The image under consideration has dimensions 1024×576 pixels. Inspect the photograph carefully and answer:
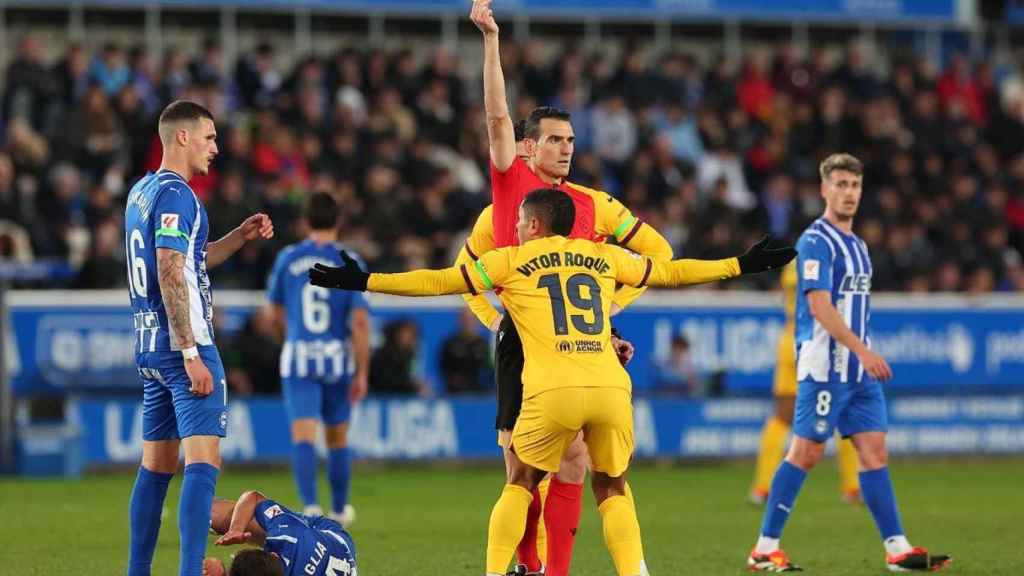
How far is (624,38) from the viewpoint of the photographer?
28250mm

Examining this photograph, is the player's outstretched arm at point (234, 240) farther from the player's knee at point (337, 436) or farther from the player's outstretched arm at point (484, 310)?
the player's knee at point (337, 436)

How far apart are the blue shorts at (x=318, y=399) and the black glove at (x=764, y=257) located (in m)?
5.11

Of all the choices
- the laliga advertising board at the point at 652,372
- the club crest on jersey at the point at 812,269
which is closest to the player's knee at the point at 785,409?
the laliga advertising board at the point at 652,372

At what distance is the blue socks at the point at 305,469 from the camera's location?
499 inches

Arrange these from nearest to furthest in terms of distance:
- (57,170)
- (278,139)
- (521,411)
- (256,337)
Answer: (521,411) → (256,337) → (57,170) → (278,139)

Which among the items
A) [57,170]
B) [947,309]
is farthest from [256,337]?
[947,309]

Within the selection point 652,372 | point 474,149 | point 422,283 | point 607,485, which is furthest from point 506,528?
point 474,149

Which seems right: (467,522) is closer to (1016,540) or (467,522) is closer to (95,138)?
(1016,540)

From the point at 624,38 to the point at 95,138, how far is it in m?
10.6

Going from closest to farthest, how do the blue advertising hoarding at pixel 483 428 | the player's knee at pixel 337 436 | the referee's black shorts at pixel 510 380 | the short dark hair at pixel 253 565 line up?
the short dark hair at pixel 253 565, the referee's black shorts at pixel 510 380, the player's knee at pixel 337 436, the blue advertising hoarding at pixel 483 428

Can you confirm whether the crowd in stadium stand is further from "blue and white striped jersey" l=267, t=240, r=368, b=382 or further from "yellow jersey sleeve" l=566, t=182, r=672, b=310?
"yellow jersey sleeve" l=566, t=182, r=672, b=310

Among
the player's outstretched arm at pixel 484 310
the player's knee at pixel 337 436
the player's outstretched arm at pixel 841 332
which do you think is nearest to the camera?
the player's outstretched arm at pixel 484 310

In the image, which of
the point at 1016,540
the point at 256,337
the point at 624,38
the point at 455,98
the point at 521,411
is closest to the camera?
the point at 521,411

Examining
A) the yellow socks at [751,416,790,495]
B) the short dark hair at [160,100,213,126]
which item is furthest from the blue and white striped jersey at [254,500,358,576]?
the yellow socks at [751,416,790,495]
